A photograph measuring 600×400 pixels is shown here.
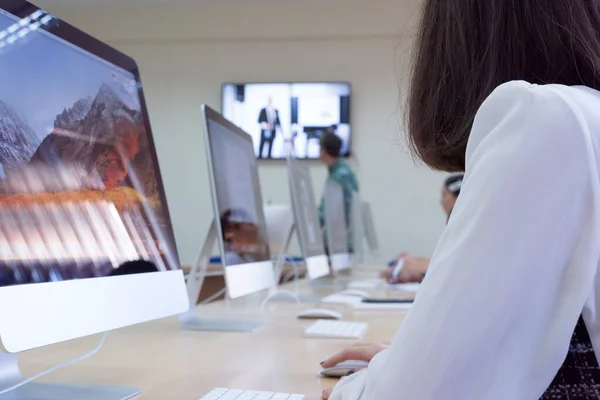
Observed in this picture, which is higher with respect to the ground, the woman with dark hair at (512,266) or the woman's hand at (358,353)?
the woman with dark hair at (512,266)

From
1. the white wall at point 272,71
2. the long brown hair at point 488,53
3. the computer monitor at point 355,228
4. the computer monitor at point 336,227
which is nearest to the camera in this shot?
the long brown hair at point 488,53

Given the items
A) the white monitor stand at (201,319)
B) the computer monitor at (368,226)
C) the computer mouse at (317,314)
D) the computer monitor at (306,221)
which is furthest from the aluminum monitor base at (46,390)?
the computer monitor at (368,226)

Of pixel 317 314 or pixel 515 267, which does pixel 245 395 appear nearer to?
pixel 515 267

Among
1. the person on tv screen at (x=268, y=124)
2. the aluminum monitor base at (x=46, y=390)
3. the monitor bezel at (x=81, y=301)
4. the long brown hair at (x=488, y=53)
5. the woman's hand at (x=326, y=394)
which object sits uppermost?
the person on tv screen at (x=268, y=124)

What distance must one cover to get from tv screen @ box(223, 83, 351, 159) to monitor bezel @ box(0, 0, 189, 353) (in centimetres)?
404

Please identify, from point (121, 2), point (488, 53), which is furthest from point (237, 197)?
point (121, 2)

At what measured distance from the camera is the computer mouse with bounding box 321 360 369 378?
0.89 metres

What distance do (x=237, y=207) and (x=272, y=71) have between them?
3.78 m

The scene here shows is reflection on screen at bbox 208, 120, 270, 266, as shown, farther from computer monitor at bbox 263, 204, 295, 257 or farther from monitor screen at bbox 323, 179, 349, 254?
monitor screen at bbox 323, 179, 349, 254

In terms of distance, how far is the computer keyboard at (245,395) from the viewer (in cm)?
74

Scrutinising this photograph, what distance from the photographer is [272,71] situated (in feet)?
16.7

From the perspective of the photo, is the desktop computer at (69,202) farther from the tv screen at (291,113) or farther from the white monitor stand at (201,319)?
the tv screen at (291,113)

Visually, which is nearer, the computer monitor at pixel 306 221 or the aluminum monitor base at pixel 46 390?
the aluminum monitor base at pixel 46 390

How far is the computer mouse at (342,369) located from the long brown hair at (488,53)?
36cm
